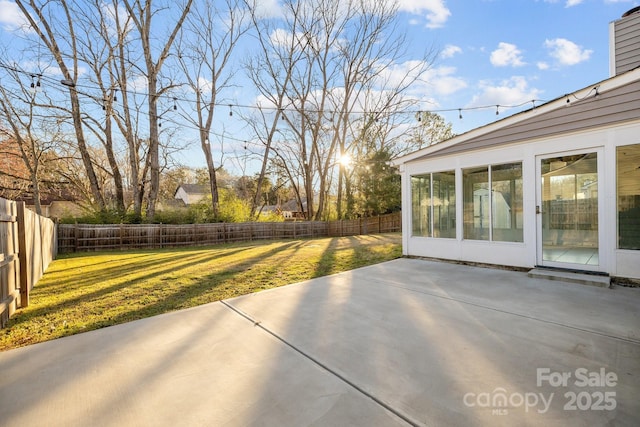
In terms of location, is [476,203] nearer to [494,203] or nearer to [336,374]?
[494,203]

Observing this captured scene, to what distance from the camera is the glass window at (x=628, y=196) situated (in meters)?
3.91

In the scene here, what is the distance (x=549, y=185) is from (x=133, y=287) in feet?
22.1

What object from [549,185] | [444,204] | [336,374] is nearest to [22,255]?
[336,374]

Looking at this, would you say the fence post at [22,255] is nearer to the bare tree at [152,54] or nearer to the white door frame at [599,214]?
the white door frame at [599,214]

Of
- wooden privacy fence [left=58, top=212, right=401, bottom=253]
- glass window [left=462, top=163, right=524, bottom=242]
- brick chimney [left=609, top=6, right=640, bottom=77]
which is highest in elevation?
brick chimney [left=609, top=6, right=640, bottom=77]

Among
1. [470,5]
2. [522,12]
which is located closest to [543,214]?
[522,12]

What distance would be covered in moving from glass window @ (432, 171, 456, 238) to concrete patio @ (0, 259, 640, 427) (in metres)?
2.71

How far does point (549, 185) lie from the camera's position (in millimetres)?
4684

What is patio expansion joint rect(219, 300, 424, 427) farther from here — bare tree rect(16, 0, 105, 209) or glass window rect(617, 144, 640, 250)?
bare tree rect(16, 0, 105, 209)

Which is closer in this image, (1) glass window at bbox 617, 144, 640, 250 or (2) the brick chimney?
(1) glass window at bbox 617, 144, 640, 250

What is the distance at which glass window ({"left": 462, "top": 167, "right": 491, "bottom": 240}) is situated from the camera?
17.7ft

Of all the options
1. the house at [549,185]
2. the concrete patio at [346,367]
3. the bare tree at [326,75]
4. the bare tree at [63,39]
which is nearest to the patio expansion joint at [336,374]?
the concrete patio at [346,367]

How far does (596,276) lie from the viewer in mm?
4086

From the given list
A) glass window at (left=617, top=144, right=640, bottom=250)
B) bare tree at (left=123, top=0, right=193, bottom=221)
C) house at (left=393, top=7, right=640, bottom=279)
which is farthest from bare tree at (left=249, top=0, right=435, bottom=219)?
glass window at (left=617, top=144, right=640, bottom=250)
